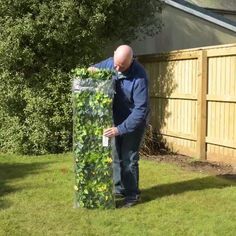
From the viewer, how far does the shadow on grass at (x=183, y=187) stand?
716cm

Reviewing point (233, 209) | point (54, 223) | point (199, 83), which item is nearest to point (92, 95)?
point (54, 223)

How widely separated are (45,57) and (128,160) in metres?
4.73

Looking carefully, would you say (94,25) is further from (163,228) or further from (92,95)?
(163,228)

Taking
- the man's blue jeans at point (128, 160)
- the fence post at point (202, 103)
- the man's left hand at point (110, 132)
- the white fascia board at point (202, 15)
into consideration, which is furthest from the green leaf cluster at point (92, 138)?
the white fascia board at point (202, 15)

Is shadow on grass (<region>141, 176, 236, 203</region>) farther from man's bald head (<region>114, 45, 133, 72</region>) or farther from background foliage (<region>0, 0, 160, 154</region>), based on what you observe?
background foliage (<region>0, 0, 160, 154</region>)

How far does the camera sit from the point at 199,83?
32.0 feet

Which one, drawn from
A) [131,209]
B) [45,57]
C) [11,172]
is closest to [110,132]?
[131,209]

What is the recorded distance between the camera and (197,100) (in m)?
9.85

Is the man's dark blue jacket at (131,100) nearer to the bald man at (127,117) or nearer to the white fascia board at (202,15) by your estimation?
the bald man at (127,117)

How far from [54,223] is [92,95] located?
154cm

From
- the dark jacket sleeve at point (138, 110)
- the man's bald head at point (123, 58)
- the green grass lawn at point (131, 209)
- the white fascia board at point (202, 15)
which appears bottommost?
the green grass lawn at point (131, 209)

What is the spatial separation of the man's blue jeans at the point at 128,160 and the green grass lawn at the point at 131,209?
0.28 meters

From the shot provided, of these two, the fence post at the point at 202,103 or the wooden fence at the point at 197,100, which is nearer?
the wooden fence at the point at 197,100

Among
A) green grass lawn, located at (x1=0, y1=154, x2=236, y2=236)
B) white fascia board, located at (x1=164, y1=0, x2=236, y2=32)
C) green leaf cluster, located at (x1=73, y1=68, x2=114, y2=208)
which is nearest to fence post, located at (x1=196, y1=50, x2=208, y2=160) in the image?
green grass lawn, located at (x1=0, y1=154, x2=236, y2=236)
